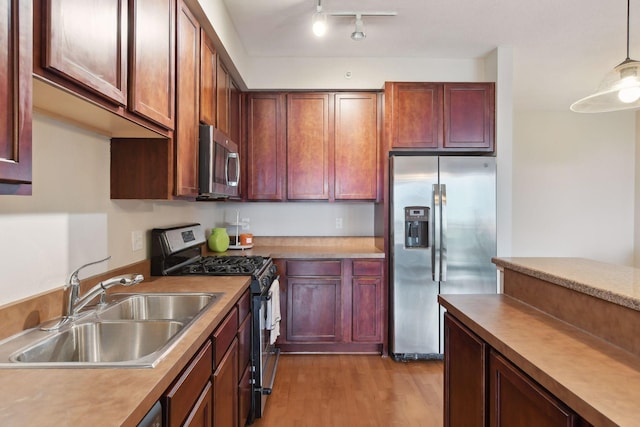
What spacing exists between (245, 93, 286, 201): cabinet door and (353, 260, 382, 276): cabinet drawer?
3.12 ft

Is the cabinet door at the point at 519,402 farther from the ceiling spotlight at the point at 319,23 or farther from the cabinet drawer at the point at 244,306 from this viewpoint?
the ceiling spotlight at the point at 319,23

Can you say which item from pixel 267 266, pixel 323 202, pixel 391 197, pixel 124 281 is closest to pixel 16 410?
pixel 124 281

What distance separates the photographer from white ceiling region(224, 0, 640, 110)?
2551 mm

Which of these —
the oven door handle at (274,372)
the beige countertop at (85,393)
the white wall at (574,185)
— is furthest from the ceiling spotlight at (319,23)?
the white wall at (574,185)

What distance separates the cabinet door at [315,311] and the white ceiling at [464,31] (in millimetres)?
2027

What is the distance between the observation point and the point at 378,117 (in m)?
3.39

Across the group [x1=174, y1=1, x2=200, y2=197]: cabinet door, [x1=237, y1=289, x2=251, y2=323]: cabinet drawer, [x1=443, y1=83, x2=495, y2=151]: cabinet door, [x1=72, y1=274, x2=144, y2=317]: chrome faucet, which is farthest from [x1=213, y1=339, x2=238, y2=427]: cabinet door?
[x1=443, y1=83, x2=495, y2=151]: cabinet door

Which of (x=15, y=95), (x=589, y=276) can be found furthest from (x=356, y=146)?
(x=15, y=95)

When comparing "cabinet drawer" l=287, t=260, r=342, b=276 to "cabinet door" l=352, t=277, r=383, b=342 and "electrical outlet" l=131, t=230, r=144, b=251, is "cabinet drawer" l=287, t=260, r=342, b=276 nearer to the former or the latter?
"cabinet door" l=352, t=277, r=383, b=342

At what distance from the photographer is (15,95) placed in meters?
0.75

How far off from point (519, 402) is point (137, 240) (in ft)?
6.41

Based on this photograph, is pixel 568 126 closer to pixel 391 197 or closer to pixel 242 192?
pixel 391 197

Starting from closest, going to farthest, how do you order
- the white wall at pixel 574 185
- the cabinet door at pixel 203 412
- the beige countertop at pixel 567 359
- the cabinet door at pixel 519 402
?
the beige countertop at pixel 567 359
the cabinet door at pixel 519 402
the cabinet door at pixel 203 412
the white wall at pixel 574 185

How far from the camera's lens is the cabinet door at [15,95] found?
73 centimetres
